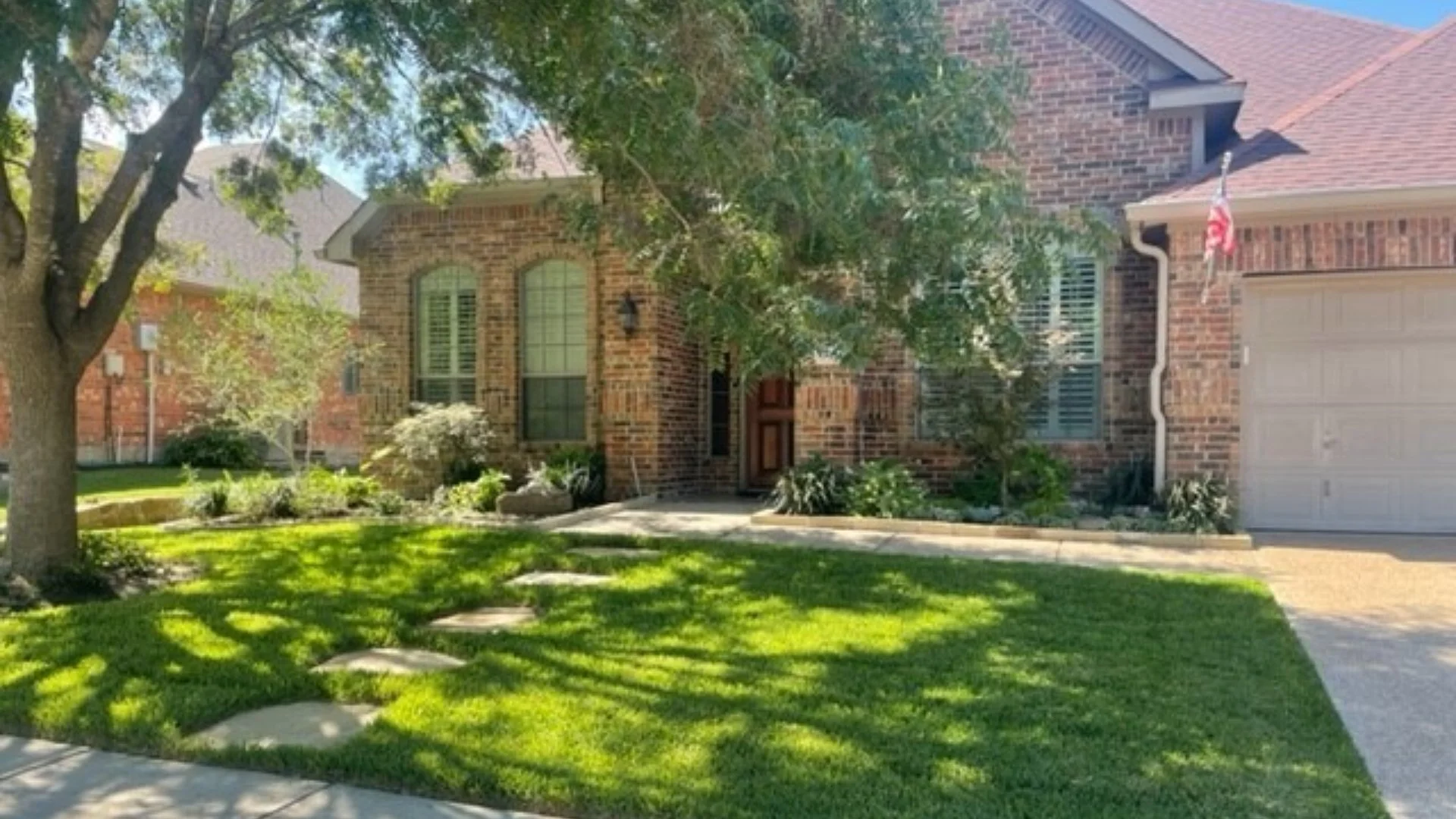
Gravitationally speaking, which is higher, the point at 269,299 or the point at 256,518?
the point at 269,299

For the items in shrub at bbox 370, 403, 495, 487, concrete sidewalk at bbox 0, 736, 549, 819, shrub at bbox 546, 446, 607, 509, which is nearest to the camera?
concrete sidewalk at bbox 0, 736, 549, 819

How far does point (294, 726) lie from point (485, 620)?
1.87m

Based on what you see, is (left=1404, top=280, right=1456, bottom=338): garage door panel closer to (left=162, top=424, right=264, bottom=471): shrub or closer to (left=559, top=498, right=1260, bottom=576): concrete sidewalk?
(left=559, top=498, right=1260, bottom=576): concrete sidewalk

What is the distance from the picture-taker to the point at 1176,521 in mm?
8727

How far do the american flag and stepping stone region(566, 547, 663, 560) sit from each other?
518cm

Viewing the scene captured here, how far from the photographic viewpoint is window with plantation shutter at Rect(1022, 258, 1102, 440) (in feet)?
33.2

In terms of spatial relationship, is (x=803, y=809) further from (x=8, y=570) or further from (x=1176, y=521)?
(x=1176, y=521)

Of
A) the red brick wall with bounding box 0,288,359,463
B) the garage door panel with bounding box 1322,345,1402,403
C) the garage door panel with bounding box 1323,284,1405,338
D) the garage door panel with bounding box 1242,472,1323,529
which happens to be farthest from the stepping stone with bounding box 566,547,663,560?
the red brick wall with bounding box 0,288,359,463

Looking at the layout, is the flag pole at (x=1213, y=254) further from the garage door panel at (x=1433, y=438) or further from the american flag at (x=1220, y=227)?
the garage door panel at (x=1433, y=438)

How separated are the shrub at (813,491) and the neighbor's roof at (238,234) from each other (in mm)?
12249

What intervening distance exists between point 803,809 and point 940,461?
7701 mm

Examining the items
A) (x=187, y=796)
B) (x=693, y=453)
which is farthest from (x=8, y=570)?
(x=693, y=453)

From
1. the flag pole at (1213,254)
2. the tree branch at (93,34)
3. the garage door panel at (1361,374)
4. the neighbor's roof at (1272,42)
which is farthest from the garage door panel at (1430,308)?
the tree branch at (93,34)

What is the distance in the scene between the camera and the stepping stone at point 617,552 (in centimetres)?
776
